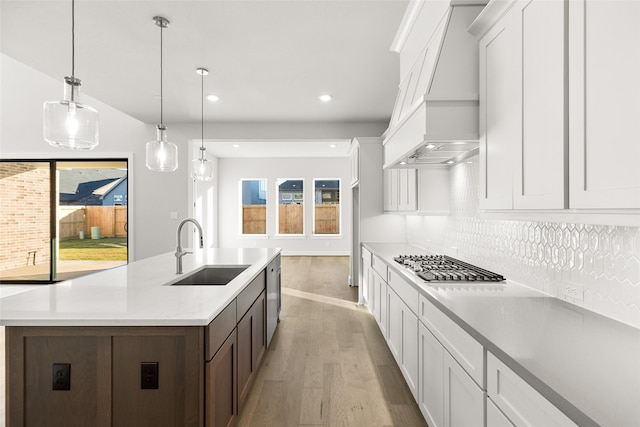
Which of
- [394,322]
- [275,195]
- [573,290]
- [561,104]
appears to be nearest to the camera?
[561,104]

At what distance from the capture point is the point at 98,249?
6.05m

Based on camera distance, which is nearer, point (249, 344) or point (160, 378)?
point (160, 378)

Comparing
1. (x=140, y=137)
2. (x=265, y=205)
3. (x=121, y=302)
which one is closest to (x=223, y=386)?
(x=121, y=302)

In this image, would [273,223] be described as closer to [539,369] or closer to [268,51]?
[268,51]

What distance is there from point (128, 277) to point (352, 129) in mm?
4225

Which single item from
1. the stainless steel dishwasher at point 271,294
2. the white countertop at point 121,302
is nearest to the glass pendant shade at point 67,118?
the white countertop at point 121,302

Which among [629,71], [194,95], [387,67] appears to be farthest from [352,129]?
[629,71]

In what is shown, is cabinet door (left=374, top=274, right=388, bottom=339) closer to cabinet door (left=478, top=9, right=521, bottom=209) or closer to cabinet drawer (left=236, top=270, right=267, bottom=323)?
cabinet drawer (left=236, top=270, right=267, bottom=323)

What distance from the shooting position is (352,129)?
556cm

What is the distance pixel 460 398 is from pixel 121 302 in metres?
1.69

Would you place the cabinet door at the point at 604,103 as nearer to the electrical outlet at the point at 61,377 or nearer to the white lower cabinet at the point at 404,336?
the white lower cabinet at the point at 404,336

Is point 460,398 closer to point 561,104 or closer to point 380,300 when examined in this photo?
point 561,104

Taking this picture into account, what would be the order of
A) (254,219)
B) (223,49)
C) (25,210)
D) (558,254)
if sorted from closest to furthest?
A: (558,254) → (223,49) → (25,210) → (254,219)

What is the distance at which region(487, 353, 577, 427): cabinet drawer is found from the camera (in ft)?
2.90
